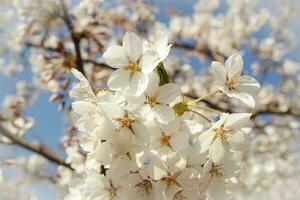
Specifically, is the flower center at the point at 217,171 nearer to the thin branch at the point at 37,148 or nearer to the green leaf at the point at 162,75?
the green leaf at the point at 162,75

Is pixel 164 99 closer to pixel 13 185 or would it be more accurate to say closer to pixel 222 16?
pixel 222 16

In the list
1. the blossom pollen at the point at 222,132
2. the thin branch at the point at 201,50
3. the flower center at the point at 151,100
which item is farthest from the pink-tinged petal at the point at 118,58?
the thin branch at the point at 201,50

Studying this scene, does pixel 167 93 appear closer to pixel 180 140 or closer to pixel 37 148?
pixel 180 140

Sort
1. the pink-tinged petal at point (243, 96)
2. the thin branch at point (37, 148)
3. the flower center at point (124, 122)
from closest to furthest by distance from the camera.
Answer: the flower center at point (124, 122)
the pink-tinged petal at point (243, 96)
the thin branch at point (37, 148)

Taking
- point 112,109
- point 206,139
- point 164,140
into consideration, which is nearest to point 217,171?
point 206,139

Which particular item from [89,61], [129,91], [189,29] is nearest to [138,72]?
[129,91]

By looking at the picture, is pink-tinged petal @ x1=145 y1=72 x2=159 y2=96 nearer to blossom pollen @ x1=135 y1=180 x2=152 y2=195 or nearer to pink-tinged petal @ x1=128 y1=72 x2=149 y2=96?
pink-tinged petal @ x1=128 y1=72 x2=149 y2=96
